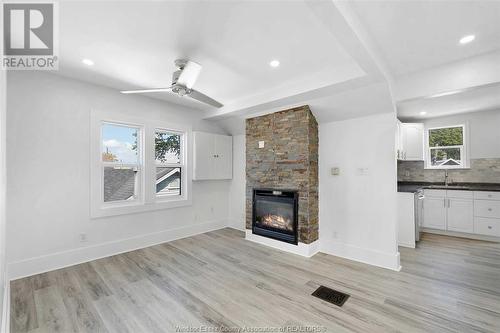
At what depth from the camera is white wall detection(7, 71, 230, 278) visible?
285cm

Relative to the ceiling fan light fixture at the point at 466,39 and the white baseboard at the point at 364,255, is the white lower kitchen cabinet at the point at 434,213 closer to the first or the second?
the white baseboard at the point at 364,255

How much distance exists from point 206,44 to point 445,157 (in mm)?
5887

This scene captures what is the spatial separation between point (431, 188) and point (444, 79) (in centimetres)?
292

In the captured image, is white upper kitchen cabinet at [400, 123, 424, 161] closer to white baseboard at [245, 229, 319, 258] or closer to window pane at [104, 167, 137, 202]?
white baseboard at [245, 229, 319, 258]

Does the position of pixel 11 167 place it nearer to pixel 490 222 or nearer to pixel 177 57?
pixel 177 57

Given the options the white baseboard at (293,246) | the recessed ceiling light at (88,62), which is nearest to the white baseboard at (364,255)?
the white baseboard at (293,246)

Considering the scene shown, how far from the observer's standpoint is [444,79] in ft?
9.17

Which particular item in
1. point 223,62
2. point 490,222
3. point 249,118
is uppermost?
point 223,62

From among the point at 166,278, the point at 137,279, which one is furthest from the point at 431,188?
the point at 137,279

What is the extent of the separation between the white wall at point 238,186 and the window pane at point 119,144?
86.7 inches

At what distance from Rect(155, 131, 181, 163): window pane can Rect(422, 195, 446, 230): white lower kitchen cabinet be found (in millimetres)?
5447

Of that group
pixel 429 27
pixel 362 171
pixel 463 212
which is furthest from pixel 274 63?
pixel 463 212

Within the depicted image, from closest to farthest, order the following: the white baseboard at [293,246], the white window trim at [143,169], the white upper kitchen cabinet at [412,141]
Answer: the white window trim at [143,169], the white baseboard at [293,246], the white upper kitchen cabinet at [412,141]

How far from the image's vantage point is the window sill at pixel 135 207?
3499 mm
